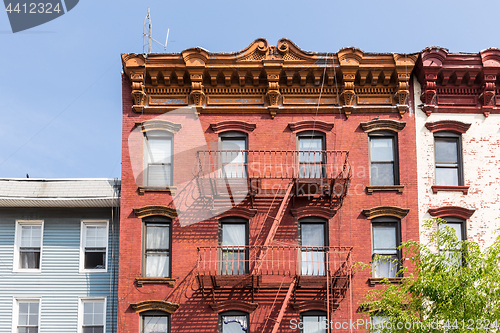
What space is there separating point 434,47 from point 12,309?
16.6m

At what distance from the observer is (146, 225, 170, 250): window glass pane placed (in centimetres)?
2078

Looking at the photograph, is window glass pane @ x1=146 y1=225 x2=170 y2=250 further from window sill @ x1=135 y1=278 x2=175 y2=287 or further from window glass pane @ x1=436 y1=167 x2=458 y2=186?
window glass pane @ x1=436 y1=167 x2=458 y2=186

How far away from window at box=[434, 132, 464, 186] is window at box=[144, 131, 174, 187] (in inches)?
357

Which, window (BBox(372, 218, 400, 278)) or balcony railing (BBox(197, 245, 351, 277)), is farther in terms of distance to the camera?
window (BBox(372, 218, 400, 278))

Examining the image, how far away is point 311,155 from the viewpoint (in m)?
21.7

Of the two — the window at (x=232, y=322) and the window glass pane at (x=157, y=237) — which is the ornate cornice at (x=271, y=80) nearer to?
the window glass pane at (x=157, y=237)

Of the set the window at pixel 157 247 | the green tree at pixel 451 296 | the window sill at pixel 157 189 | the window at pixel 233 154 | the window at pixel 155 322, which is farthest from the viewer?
the window at pixel 233 154

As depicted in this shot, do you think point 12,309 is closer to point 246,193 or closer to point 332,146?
point 246,193

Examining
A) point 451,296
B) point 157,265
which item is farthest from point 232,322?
point 451,296

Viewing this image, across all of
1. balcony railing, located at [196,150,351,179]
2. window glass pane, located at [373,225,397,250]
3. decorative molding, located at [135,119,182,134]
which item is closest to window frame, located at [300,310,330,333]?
window glass pane, located at [373,225,397,250]

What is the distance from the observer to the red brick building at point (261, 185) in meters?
20.0

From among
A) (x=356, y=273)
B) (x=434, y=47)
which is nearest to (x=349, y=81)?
(x=434, y=47)

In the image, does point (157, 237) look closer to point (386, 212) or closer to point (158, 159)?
point (158, 159)

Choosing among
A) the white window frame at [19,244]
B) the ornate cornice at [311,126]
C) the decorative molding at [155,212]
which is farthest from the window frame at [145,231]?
the ornate cornice at [311,126]
